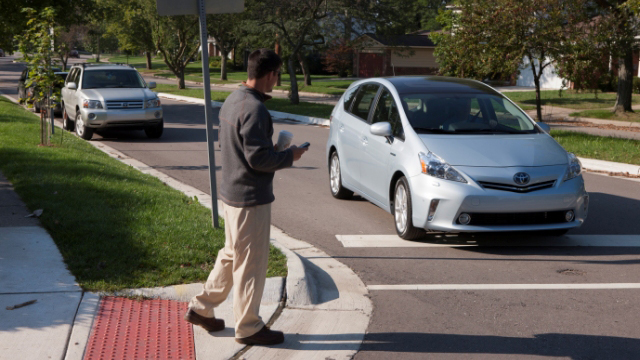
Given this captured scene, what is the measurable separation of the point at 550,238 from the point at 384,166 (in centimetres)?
200

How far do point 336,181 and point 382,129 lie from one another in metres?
2.17

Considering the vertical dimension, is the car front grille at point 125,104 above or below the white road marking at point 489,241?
above

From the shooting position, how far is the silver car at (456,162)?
7.32 metres

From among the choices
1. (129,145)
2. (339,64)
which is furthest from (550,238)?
(339,64)

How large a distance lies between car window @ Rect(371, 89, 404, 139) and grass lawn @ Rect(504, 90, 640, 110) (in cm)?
2269

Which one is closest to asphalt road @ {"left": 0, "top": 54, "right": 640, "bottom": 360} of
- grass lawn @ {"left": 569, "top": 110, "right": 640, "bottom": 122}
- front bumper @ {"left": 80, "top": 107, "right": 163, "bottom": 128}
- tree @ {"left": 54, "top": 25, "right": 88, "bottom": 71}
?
front bumper @ {"left": 80, "top": 107, "right": 163, "bottom": 128}

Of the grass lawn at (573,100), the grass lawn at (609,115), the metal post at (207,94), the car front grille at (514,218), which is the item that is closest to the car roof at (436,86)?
the car front grille at (514,218)

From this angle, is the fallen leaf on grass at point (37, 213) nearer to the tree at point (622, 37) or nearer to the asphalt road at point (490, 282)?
the asphalt road at point (490, 282)

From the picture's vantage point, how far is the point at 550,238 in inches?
319

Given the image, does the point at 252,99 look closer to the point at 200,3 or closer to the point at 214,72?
the point at 200,3

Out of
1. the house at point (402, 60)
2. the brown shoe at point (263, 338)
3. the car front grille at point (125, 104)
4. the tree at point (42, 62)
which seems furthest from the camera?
the house at point (402, 60)

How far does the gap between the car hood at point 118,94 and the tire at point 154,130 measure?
0.70 metres

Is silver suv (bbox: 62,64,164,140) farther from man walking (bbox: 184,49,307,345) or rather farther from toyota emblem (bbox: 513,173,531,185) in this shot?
man walking (bbox: 184,49,307,345)

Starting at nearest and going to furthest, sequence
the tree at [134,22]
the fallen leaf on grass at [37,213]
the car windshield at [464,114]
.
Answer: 1. the fallen leaf on grass at [37,213]
2. the car windshield at [464,114]
3. the tree at [134,22]
